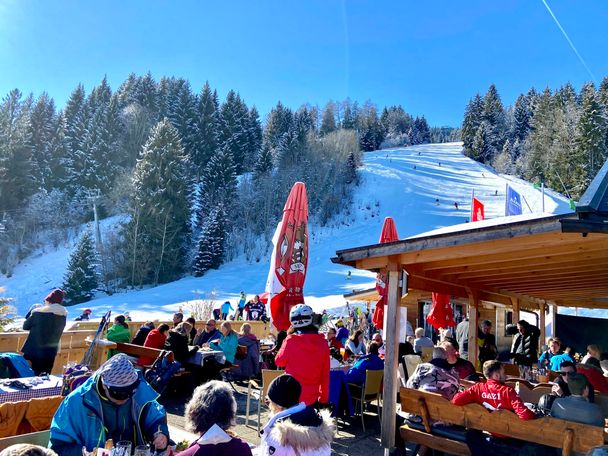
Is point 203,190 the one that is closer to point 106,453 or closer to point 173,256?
point 173,256

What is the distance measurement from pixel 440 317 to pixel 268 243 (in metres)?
34.2

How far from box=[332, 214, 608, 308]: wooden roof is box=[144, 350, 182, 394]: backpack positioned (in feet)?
10.2

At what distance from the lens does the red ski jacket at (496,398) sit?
4246mm

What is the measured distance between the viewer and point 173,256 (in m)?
39.0

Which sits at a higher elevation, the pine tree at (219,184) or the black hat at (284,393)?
the pine tree at (219,184)

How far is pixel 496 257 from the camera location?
5699mm

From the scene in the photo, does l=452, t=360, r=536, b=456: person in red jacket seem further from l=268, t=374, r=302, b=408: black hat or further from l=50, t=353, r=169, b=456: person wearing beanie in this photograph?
l=50, t=353, r=169, b=456: person wearing beanie

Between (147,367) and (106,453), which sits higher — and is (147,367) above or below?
below

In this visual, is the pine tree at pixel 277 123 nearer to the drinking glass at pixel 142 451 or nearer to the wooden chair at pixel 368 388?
the wooden chair at pixel 368 388

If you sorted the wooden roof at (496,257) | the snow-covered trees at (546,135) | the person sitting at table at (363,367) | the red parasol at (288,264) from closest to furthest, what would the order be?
the wooden roof at (496,257), the person sitting at table at (363,367), the red parasol at (288,264), the snow-covered trees at (546,135)

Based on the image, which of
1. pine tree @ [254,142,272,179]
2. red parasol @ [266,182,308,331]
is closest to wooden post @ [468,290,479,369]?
red parasol @ [266,182,308,331]

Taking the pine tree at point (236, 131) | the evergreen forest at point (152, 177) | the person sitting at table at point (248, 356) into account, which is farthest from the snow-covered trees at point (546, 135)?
the person sitting at table at point (248, 356)

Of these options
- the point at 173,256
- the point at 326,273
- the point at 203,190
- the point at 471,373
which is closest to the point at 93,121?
the point at 203,190

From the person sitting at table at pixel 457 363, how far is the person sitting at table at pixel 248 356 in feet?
13.9
